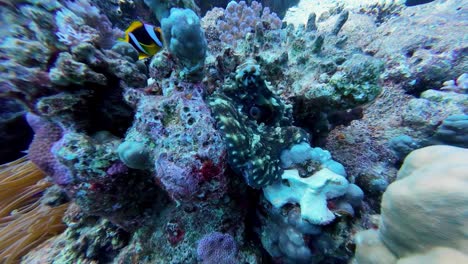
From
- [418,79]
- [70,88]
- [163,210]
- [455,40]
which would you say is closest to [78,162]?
[70,88]

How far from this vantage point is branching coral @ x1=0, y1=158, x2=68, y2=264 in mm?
2215

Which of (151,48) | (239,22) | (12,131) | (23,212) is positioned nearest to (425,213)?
(151,48)

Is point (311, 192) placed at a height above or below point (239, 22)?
below

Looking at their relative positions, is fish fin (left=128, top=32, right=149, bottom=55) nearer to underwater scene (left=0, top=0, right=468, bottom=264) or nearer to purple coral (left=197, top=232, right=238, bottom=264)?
underwater scene (left=0, top=0, right=468, bottom=264)

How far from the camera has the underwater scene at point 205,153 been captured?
55.2 inches

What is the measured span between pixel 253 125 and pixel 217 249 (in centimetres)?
107

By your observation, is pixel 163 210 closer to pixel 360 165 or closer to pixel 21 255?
pixel 21 255

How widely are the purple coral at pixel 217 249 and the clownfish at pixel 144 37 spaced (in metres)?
2.12

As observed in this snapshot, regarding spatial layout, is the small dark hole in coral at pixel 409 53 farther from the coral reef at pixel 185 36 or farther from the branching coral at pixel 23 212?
the branching coral at pixel 23 212

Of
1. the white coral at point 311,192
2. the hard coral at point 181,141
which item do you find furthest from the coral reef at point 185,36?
the white coral at point 311,192

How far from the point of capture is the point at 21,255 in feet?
7.16

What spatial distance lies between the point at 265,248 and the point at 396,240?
1.05 meters

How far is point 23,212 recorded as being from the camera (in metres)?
2.42

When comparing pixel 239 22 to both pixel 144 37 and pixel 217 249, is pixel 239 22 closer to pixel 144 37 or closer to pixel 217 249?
pixel 144 37
